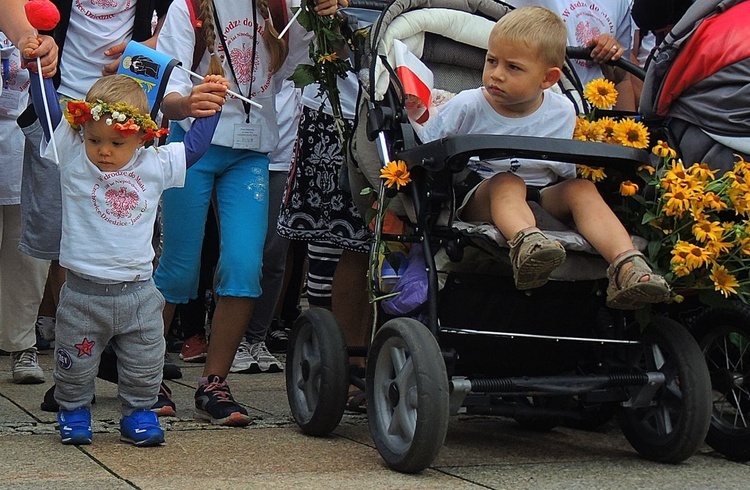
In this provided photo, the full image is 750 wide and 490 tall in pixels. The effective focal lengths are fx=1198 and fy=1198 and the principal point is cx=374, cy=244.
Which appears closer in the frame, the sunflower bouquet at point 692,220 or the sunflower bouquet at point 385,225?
the sunflower bouquet at point 692,220

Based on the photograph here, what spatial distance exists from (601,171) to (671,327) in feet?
1.86

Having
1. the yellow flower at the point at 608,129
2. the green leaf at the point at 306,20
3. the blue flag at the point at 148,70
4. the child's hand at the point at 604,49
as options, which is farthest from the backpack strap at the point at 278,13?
the yellow flower at the point at 608,129

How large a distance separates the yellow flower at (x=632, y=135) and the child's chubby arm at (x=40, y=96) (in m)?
1.90

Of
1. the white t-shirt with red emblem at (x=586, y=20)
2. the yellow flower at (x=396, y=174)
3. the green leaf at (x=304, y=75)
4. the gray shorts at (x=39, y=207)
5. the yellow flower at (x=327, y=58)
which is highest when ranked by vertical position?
the white t-shirt with red emblem at (x=586, y=20)

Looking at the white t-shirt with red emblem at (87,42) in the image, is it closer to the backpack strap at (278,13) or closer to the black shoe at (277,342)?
the backpack strap at (278,13)

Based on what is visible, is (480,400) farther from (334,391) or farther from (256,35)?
(256,35)

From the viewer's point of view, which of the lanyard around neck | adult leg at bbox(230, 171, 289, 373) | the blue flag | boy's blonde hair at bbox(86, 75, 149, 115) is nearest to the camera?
boy's blonde hair at bbox(86, 75, 149, 115)

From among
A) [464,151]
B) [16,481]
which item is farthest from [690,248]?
[16,481]

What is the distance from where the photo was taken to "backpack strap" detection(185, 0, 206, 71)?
4602 millimetres

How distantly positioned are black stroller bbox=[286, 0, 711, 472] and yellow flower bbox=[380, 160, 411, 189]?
0.09 ft

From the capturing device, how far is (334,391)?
4.17 m

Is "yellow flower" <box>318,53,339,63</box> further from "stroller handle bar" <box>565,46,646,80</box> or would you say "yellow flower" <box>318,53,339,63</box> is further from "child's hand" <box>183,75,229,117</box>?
"stroller handle bar" <box>565,46,646,80</box>

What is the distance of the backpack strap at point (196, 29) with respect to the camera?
460cm

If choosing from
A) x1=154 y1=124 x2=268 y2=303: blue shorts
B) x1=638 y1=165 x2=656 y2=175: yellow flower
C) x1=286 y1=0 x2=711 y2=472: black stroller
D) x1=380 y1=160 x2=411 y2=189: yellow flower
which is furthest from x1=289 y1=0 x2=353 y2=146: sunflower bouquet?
x1=638 y1=165 x2=656 y2=175: yellow flower
